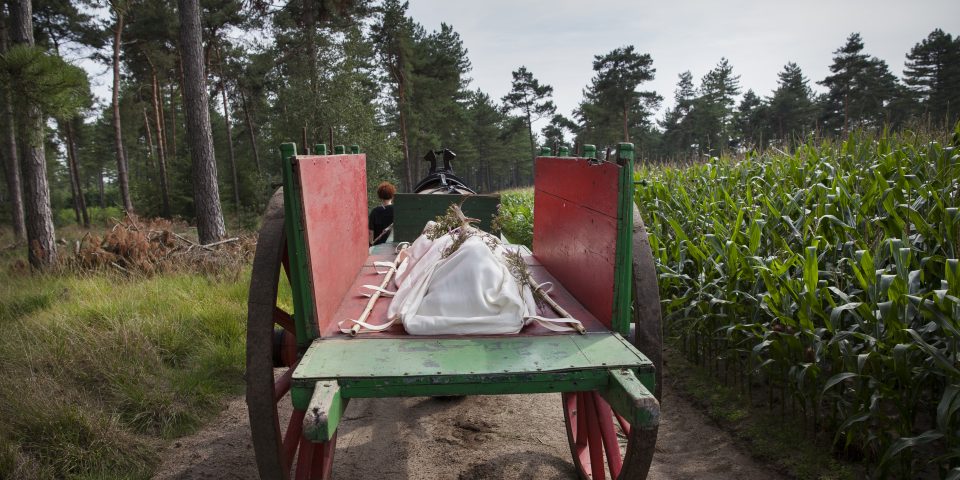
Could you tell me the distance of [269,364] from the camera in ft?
7.39

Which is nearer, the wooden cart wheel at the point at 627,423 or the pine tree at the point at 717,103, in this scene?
the wooden cart wheel at the point at 627,423

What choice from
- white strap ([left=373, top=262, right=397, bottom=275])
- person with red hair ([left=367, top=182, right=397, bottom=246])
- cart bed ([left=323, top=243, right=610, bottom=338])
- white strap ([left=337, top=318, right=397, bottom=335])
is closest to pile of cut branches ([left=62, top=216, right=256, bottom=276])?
person with red hair ([left=367, top=182, right=397, bottom=246])

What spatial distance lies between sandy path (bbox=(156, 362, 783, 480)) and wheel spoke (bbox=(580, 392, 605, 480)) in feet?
1.36

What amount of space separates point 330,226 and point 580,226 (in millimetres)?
1189

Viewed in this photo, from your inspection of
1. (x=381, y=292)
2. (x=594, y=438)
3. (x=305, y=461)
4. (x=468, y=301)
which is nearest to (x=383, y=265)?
(x=381, y=292)

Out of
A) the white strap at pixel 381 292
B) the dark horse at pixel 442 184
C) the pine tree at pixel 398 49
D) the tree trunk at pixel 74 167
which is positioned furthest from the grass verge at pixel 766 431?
the tree trunk at pixel 74 167

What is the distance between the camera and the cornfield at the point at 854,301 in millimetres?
2613

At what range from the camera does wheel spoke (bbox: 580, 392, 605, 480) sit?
2.76m

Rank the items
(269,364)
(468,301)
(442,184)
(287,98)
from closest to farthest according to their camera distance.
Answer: (269,364) < (468,301) < (442,184) < (287,98)

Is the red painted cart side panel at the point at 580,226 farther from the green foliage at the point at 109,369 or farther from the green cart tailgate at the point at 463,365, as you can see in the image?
the green foliage at the point at 109,369

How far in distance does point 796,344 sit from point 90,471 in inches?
154

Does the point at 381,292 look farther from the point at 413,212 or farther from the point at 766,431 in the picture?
the point at 413,212

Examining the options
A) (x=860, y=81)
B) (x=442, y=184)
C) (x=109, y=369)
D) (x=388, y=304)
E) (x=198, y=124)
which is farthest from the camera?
(x=860, y=81)

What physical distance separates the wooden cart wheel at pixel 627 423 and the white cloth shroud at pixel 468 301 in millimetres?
339
